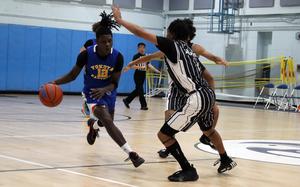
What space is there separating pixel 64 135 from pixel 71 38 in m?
15.0

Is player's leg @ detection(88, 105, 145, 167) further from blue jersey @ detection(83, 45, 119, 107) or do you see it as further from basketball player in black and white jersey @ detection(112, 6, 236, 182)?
basketball player in black and white jersey @ detection(112, 6, 236, 182)

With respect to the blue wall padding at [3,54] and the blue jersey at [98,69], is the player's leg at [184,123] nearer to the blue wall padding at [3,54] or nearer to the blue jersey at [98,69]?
the blue jersey at [98,69]

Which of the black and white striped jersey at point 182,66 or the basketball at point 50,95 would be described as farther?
the basketball at point 50,95

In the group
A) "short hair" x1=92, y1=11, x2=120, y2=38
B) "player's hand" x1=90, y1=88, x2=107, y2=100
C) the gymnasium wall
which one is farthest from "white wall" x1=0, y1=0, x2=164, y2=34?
"player's hand" x1=90, y1=88, x2=107, y2=100

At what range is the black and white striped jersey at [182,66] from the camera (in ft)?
21.5

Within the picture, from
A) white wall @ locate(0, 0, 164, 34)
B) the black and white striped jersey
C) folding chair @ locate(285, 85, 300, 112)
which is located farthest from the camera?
white wall @ locate(0, 0, 164, 34)

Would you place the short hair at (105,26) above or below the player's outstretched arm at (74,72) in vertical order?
above

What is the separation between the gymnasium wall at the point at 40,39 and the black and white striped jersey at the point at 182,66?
17869mm

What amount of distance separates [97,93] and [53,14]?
18.2 metres

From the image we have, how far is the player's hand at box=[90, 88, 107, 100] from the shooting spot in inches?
295

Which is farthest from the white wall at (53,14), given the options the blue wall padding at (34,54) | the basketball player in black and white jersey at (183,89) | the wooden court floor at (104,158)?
the basketball player in black and white jersey at (183,89)

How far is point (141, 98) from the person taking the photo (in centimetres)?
1831

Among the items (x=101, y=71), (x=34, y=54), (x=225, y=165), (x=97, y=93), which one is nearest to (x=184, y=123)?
(x=225, y=165)

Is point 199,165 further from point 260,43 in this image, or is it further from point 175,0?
point 175,0
